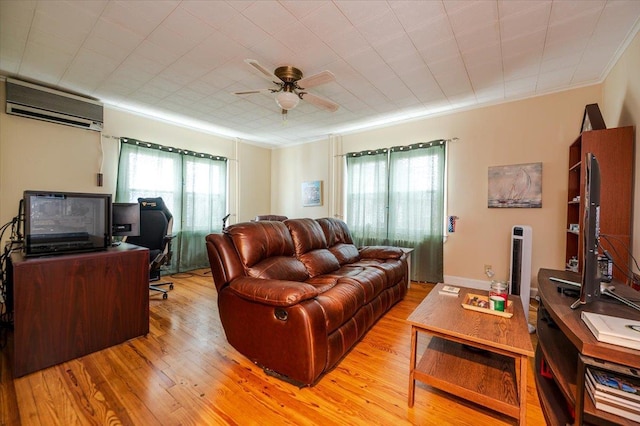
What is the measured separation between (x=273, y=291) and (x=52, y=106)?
373 centimetres

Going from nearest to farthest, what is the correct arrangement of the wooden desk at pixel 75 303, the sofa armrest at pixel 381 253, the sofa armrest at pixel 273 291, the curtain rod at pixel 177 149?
the sofa armrest at pixel 273 291 < the wooden desk at pixel 75 303 < the sofa armrest at pixel 381 253 < the curtain rod at pixel 177 149

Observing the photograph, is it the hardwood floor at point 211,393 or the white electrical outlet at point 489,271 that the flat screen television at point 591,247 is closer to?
the hardwood floor at point 211,393

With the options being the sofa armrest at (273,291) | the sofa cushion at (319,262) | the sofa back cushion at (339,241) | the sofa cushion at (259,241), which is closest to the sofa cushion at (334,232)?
the sofa back cushion at (339,241)

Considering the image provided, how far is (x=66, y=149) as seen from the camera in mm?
3338

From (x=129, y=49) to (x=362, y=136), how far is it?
11.4 ft

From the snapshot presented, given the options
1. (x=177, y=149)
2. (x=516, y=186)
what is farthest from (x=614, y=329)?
(x=177, y=149)

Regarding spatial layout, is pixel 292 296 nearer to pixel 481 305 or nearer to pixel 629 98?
pixel 481 305

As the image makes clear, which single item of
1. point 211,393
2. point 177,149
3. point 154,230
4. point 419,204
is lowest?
point 211,393

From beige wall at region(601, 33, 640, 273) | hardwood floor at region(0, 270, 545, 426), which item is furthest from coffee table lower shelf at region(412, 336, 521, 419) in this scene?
beige wall at region(601, 33, 640, 273)

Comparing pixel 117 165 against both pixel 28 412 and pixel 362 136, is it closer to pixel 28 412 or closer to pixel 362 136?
pixel 28 412

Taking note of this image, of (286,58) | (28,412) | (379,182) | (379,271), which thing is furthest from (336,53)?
(28,412)

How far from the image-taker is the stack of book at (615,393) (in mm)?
986

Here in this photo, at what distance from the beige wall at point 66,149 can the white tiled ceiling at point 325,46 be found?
19.9 inches

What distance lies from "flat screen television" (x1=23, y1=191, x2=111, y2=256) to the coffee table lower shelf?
2615 millimetres
